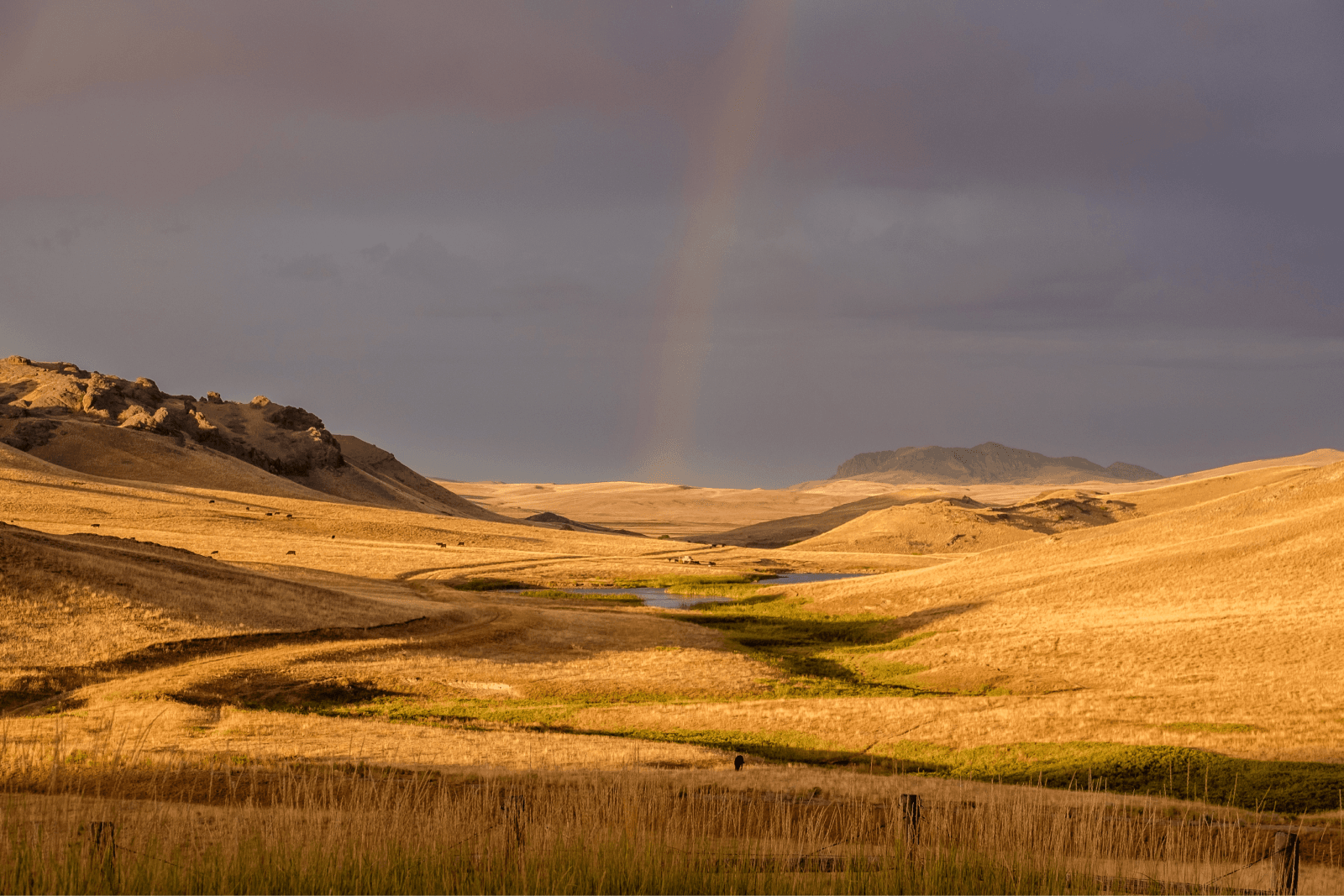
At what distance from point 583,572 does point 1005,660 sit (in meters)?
59.3

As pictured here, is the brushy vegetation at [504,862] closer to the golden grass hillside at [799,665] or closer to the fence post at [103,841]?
the fence post at [103,841]

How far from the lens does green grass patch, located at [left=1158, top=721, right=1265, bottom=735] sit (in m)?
29.1

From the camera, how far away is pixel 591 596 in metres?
78.8

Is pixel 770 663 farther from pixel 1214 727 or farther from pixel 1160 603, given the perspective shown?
pixel 1214 727

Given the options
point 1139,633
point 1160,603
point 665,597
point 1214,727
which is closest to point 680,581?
point 665,597

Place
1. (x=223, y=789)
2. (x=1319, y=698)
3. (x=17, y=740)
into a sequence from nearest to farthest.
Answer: (x=223, y=789)
(x=17, y=740)
(x=1319, y=698)

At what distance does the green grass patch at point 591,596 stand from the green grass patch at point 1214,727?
47100 mm

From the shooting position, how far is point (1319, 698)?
106 ft

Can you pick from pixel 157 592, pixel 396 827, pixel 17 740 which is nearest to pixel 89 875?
pixel 396 827

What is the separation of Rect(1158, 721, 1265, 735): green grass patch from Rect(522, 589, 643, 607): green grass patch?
47100mm

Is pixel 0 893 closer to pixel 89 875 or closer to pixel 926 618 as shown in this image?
pixel 89 875

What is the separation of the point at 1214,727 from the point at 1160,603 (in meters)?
23.6

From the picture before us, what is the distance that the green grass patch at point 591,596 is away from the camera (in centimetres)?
7575

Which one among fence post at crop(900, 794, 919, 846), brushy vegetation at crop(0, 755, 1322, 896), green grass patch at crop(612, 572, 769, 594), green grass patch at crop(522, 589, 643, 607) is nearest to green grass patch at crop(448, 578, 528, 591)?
green grass patch at crop(522, 589, 643, 607)
